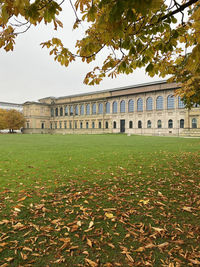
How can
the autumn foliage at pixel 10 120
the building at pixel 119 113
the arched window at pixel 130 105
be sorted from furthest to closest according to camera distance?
the autumn foliage at pixel 10 120
the arched window at pixel 130 105
the building at pixel 119 113

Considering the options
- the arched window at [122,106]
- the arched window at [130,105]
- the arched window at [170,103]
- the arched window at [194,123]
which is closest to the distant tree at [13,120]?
the arched window at [122,106]

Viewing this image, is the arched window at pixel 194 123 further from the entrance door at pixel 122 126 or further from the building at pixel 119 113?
the entrance door at pixel 122 126

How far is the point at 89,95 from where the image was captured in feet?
260

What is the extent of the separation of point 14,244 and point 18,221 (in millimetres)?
648

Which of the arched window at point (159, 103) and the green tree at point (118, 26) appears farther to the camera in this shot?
the arched window at point (159, 103)

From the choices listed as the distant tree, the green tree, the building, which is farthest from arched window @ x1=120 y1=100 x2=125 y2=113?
the green tree

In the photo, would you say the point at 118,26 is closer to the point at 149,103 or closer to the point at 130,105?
the point at 149,103

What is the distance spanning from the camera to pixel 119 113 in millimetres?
69938

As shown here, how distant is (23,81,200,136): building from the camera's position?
185ft

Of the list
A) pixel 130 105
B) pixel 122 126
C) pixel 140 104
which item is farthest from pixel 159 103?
pixel 122 126

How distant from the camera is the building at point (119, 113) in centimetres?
5625

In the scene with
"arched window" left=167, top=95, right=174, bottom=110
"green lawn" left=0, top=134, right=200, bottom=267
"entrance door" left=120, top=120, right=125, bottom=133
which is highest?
"arched window" left=167, top=95, right=174, bottom=110

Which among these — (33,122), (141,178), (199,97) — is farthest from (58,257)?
(33,122)

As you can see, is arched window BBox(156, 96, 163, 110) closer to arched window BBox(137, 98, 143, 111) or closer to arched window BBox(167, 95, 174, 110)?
arched window BBox(167, 95, 174, 110)
